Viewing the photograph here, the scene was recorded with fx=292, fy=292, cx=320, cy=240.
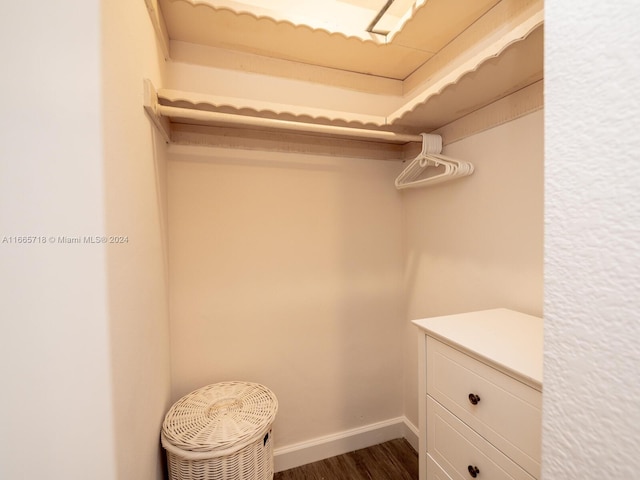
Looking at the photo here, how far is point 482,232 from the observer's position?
1.29m

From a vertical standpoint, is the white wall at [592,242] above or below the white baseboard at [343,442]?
above

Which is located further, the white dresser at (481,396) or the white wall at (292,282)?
the white wall at (292,282)

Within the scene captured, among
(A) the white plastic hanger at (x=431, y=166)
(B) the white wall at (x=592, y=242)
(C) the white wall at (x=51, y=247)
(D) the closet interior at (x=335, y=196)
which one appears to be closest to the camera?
(B) the white wall at (x=592, y=242)


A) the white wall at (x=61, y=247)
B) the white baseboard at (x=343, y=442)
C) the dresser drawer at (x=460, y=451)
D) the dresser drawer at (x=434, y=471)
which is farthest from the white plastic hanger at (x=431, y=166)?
the white baseboard at (x=343, y=442)

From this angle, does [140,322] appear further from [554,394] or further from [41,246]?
[554,394]

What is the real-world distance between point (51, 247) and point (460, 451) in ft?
4.03

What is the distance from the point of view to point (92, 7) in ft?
1.94

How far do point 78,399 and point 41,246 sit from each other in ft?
1.04

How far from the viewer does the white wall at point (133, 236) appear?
66 centimetres

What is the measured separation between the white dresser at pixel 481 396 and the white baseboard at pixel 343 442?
26.7 inches

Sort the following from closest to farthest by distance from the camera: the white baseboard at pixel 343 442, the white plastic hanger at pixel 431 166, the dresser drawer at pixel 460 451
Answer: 1. the dresser drawer at pixel 460 451
2. the white plastic hanger at pixel 431 166
3. the white baseboard at pixel 343 442

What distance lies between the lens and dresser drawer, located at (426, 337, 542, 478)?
708 mm

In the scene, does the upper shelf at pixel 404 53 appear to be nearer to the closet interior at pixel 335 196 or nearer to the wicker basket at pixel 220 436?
the closet interior at pixel 335 196

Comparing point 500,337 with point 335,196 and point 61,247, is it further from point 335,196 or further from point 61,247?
point 61,247
